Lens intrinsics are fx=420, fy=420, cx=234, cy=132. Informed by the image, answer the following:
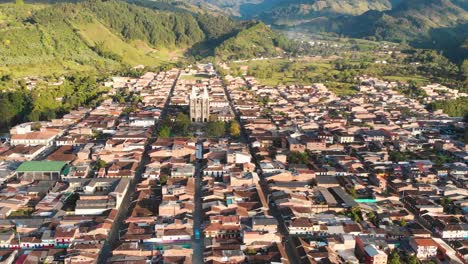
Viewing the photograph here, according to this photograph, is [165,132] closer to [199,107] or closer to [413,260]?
[199,107]

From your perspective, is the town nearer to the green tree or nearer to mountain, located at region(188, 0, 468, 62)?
the green tree

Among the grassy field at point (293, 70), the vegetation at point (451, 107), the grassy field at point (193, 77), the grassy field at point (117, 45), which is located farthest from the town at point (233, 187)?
the grassy field at point (117, 45)

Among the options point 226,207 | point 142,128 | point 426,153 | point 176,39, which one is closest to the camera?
point 226,207

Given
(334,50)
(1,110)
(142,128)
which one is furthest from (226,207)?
(334,50)

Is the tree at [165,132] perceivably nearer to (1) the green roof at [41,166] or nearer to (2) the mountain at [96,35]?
(1) the green roof at [41,166]

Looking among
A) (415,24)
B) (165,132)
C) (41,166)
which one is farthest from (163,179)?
(415,24)

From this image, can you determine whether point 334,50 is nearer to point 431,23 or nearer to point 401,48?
point 401,48
